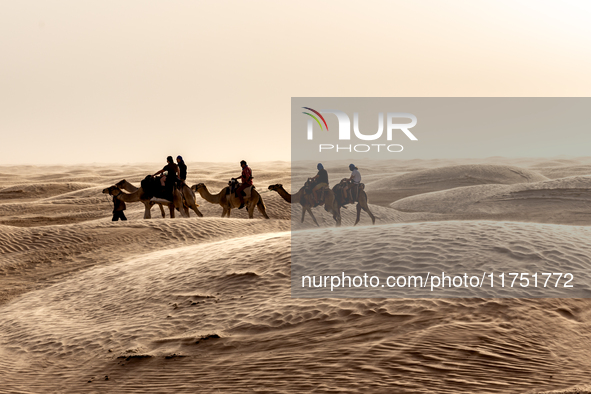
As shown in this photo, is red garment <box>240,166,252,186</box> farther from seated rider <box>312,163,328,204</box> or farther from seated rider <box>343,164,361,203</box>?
seated rider <box>343,164,361,203</box>

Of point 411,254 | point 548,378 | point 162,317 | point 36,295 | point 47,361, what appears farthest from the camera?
point 36,295

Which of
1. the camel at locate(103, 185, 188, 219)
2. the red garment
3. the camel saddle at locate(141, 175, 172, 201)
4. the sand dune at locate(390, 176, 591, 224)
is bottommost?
the sand dune at locate(390, 176, 591, 224)

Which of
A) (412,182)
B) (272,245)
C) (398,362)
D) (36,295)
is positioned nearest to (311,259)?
(272,245)

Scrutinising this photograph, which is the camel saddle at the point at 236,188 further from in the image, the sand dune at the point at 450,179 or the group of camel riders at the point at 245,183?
the sand dune at the point at 450,179

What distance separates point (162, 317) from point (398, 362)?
7.44 ft

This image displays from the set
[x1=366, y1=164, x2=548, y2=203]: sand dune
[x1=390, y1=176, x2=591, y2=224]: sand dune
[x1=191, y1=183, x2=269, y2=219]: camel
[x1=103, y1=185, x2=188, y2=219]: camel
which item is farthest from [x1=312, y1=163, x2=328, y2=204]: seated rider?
[x1=366, y1=164, x2=548, y2=203]: sand dune

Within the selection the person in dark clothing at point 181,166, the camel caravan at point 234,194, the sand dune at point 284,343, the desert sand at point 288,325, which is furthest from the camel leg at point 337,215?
the sand dune at point 284,343

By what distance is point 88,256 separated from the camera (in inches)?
343

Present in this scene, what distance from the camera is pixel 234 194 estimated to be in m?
12.2

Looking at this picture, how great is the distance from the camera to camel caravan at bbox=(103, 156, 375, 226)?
10.6m

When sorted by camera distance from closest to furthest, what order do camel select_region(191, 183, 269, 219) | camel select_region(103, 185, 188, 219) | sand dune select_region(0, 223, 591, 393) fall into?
sand dune select_region(0, 223, 591, 393), camel select_region(103, 185, 188, 219), camel select_region(191, 183, 269, 219)

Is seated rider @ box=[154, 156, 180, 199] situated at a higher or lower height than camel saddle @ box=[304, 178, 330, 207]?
higher

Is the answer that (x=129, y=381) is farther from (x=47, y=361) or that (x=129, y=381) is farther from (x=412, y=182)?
(x=412, y=182)

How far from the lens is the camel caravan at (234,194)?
34.9ft
